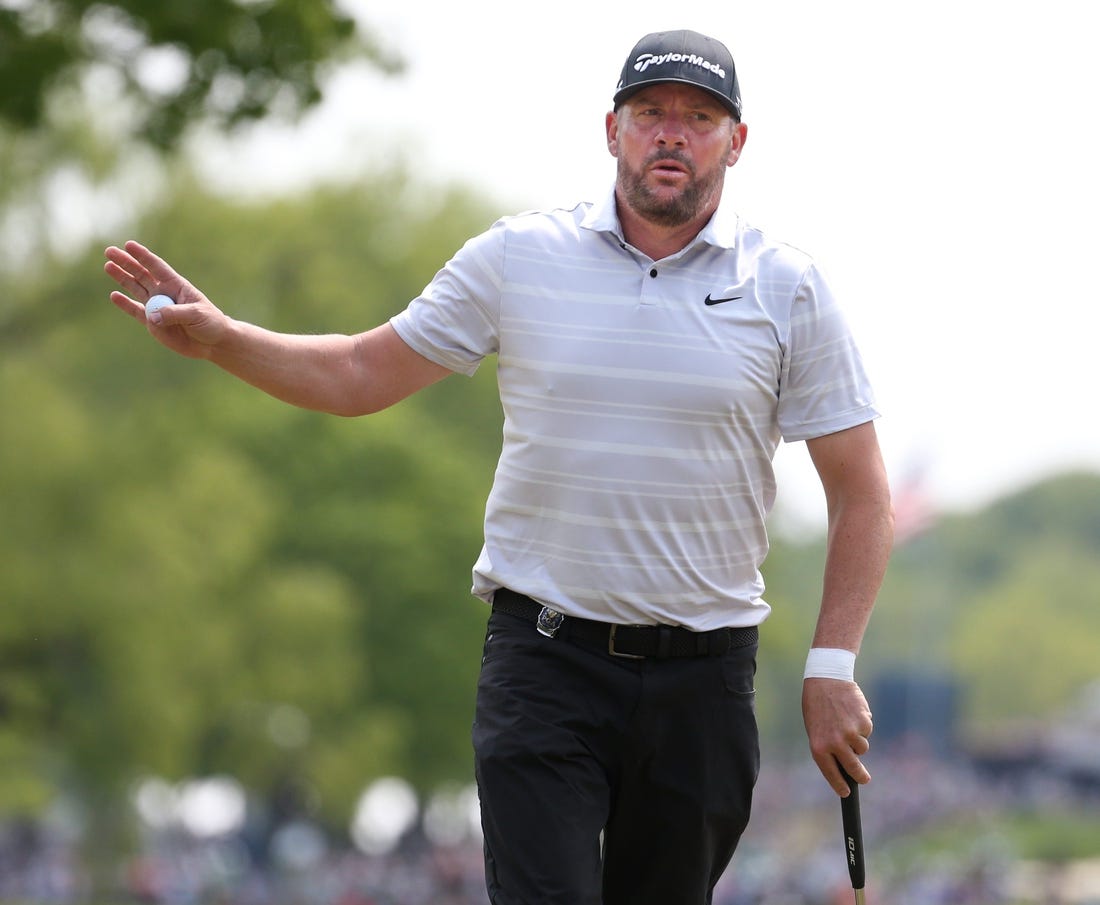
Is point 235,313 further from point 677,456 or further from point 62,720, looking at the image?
point 677,456

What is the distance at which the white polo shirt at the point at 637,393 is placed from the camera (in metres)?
5.20

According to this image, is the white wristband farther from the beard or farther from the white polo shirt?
the beard

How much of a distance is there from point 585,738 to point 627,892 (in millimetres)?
535

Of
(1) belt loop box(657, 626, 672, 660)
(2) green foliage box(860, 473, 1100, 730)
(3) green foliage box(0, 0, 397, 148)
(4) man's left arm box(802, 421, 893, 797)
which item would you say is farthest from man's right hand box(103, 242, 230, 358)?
(2) green foliage box(860, 473, 1100, 730)

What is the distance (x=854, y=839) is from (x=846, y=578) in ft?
2.59

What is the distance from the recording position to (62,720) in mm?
35656

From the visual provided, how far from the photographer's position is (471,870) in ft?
146

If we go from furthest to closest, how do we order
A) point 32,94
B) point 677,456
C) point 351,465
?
point 351,465 → point 32,94 → point 677,456

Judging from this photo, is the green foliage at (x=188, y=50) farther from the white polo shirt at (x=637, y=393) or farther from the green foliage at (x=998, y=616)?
the green foliage at (x=998, y=616)

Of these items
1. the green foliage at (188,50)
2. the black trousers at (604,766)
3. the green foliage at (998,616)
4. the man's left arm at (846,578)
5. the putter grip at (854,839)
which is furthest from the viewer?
the green foliage at (998,616)

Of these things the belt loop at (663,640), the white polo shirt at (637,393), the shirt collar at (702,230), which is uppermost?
the shirt collar at (702,230)

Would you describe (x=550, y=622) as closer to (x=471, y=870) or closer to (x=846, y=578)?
(x=846, y=578)

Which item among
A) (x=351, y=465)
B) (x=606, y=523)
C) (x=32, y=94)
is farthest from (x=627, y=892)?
(x=351, y=465)

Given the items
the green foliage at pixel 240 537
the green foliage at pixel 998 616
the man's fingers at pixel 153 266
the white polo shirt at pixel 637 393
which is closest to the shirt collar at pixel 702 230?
the white polo shirt at pixel 637 393
